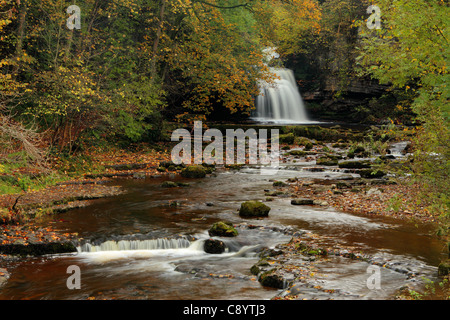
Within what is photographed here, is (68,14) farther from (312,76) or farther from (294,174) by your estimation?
(312,76)

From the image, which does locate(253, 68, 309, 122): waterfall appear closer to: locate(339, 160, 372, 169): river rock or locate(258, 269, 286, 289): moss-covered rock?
locate(339, 160, 372, 169): river rock

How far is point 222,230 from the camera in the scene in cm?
934

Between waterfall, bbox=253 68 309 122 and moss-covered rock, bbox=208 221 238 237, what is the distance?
24.1m

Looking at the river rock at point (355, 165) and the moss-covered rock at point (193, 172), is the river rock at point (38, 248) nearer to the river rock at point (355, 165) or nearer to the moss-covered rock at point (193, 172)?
the moss-covered rock at point (193, 172)

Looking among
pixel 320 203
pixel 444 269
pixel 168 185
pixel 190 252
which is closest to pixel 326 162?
pixel 320 203

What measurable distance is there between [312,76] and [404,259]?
33136 millimetres

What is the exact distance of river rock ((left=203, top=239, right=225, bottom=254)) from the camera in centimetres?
857

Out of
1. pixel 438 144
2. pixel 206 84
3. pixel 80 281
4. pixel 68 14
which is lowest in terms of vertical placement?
pixel 80 281

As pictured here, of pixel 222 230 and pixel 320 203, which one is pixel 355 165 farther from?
pixel 222 230

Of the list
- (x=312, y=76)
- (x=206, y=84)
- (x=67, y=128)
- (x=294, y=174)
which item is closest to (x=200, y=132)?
(x=206, y=84)

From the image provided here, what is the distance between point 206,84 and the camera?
22.2 metres

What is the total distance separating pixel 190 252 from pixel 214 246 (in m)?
0.60

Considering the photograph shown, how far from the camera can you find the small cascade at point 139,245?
28.2 feet

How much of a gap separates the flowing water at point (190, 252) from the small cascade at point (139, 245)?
0.02m
